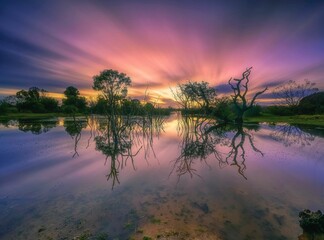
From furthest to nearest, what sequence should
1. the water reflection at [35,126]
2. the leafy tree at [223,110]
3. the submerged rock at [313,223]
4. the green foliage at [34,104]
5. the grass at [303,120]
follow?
the green foliage at [34,104] → the leafy tree at [223,110] → the grass at [303,120] → the water reflection at [35,126] → the submerged rock at [313,223]

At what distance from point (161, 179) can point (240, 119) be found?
32585 millimetres

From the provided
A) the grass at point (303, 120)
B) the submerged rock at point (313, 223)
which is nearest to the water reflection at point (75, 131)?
the submerged rock at point (313, 223)

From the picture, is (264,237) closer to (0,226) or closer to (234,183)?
(234,183)

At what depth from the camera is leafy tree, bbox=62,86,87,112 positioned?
8538 cm

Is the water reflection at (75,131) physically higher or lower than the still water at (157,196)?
lower

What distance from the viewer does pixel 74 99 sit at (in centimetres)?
8606

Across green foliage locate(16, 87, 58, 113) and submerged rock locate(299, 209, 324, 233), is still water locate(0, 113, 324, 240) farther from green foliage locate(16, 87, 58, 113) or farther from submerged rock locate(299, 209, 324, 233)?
green foliage locate(16, 87, 58, 113)

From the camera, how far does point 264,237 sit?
4469mm

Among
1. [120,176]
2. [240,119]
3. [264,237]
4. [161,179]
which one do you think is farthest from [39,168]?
[240,119]

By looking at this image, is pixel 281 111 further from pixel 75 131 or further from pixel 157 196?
pixel 157 196

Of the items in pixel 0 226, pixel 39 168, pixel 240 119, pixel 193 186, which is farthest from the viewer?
pixel 240 119

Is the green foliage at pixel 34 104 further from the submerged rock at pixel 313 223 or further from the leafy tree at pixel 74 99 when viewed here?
the submerged rock at pixel 313 223

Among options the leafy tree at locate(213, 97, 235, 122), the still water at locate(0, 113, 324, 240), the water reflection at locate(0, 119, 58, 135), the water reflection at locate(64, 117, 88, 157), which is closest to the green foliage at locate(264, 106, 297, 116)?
the leafy tree at locate(213, 97, 235, 122)

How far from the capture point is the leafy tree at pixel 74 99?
85.4m
